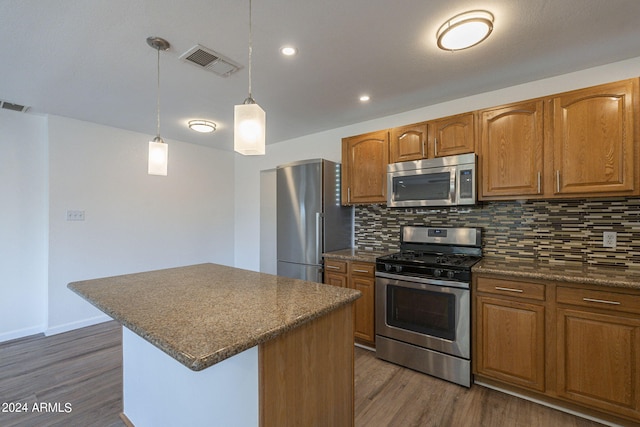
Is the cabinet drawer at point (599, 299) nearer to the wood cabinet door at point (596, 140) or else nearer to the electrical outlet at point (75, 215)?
the wood cabinet door at point (596, 140)

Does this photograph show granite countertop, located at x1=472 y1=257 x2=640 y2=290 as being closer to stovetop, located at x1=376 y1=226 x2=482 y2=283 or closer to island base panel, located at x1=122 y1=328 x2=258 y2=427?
stovetop, located at x1=376 y1=226 x2=482 y2=283

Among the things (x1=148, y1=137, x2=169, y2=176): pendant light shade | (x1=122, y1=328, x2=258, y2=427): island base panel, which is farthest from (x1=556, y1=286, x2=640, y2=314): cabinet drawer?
(x1=148, y1=137, x2=169, y2=176): pendant light shade

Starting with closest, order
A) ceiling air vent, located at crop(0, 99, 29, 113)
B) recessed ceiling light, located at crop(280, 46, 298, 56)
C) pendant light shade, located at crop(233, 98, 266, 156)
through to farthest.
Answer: pendant light shade, located at crop(233, 98, 266, 156) → recessed ceiling light, located at crop(280, 46, 298, 56) → ceiling air vent, located at crop(0, 99, 29, 113)

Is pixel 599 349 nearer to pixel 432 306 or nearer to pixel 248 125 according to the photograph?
pixel 432 306

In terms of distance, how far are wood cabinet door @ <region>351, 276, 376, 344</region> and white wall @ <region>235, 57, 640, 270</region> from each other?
66.1 inches

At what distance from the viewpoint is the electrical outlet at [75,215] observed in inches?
128

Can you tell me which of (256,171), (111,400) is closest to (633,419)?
(111,400)

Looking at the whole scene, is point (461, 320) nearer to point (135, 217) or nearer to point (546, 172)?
point (546, 172)

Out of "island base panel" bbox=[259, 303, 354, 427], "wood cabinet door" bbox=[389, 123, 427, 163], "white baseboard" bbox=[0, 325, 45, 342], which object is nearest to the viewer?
"island base panel" bbox=[259, 303, 354, 427]

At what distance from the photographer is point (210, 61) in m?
2.05

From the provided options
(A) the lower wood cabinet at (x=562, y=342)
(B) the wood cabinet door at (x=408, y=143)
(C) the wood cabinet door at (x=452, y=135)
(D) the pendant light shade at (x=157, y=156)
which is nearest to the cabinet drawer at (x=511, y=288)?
(A) the lower wood cabinet at (x=562, y=342)

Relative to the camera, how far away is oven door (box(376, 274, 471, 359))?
7.00ft

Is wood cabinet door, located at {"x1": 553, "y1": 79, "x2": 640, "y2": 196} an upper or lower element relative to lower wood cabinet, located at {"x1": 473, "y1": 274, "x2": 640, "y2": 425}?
upper

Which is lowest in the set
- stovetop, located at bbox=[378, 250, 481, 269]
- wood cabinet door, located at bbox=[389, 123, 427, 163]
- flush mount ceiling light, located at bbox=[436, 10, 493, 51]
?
stovetop, located at bbox=[378, 250, 481, 269]
